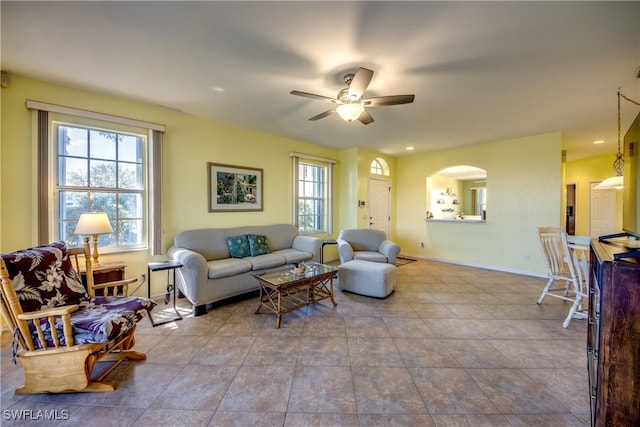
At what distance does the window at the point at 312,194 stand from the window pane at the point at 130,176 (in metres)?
2.56

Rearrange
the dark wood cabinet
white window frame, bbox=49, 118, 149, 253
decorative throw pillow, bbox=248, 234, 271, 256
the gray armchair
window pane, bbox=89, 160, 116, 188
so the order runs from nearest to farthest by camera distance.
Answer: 1. the dark wood cabinet
2. white window frame, bbox=49, 118, 149, 253
3. window pane, bbox=89, 160, 116, 188
4. decorative throw pillow, bbox=248, 234, 271, 256
5. the gray armchair

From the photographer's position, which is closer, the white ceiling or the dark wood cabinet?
the dark wood cabinet

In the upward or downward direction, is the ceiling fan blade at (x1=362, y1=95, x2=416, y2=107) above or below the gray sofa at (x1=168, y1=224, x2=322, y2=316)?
above

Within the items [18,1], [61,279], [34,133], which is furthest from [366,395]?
[34,133]

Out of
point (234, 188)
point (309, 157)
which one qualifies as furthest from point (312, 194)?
point (234, 188)

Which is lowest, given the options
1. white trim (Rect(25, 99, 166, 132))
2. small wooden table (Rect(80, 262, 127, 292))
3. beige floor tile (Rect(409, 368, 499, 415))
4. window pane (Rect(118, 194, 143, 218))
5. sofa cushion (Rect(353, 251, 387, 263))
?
beige floor tile (Rect(409, 368, 499, 415))

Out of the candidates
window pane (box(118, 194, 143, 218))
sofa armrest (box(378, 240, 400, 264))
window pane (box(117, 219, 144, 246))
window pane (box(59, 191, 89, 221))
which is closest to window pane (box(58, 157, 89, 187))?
window pane (box(59, 191, 89, 221))

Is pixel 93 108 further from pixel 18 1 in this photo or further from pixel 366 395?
pixel 366 395

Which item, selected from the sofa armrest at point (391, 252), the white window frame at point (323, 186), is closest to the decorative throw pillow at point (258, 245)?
the white window frame at point (323, 186)

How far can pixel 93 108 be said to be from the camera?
2943 millimetres

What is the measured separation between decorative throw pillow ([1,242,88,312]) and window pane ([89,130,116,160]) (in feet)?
4.71

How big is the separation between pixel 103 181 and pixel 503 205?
6.58 meters

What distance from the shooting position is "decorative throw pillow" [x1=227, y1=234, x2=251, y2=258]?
374 cm

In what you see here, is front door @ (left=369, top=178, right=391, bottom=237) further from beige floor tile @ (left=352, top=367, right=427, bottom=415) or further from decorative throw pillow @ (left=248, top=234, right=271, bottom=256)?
beige floor tile @ (left=352, top=367, right=427, bottom=415)
